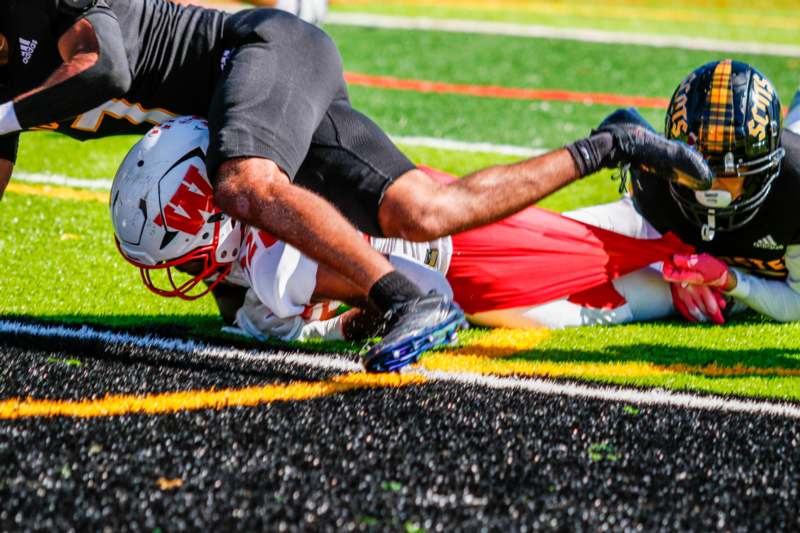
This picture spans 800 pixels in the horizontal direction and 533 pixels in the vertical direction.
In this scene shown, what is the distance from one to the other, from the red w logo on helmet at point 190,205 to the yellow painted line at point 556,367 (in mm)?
789

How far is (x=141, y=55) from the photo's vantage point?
11.1ft

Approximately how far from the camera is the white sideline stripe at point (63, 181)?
545 cm

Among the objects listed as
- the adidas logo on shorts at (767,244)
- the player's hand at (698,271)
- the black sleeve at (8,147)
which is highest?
the adidas logo on shorts at (767,244)

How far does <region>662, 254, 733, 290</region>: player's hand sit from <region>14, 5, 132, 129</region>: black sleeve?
75.1 inches

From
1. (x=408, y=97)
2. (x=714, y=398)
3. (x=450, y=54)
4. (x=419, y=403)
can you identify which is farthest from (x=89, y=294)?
(x=450, y=54)

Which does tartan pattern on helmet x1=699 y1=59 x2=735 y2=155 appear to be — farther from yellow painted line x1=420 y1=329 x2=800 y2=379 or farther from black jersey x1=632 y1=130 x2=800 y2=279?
yellow painted line x1=420 y1=329 x2=800 y2=379

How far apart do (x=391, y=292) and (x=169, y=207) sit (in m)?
0.77

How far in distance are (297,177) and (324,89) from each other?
28cm

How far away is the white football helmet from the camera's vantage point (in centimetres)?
316

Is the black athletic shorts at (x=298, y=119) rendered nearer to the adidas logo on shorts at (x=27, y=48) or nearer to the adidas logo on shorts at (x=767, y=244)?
the adidas logo on shorts at (x=27, y=48)

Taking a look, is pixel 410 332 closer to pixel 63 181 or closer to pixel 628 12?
pixel 63 181

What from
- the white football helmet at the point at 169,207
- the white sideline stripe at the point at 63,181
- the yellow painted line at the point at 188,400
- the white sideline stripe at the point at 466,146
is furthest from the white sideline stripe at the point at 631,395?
the white sideline stripe at the point at 466,146

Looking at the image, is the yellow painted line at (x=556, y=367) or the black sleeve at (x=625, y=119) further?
the black sleeve at (x=625, y=119)

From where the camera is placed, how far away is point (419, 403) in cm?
271
